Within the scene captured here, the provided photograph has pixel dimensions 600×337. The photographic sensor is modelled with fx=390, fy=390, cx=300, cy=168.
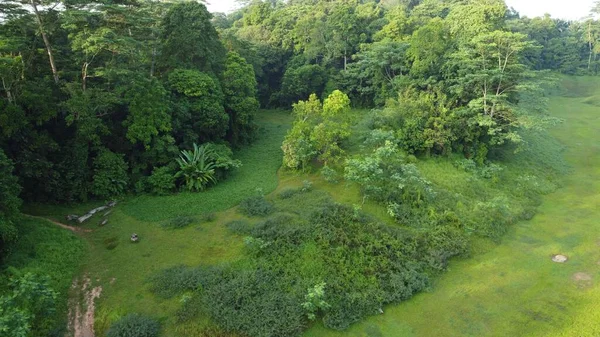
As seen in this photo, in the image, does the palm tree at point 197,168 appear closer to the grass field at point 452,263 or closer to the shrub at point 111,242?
the grass field at point 452,263

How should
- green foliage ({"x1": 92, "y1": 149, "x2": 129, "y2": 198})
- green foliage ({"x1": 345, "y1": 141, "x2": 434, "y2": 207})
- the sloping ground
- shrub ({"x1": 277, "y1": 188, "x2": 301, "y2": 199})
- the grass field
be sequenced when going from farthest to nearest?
1. shrub ({"x1": 277, "y1": 188, "x2": 301, "y2": 199})
2. green foliage ({"x1": 92, "y1": 149, "x2": 129, "y2": 198})
3. green foliage ({"x1": 345, "y1": 141, "x2": 434, "y2": 207})
4. the grass field
5. the sloping ground

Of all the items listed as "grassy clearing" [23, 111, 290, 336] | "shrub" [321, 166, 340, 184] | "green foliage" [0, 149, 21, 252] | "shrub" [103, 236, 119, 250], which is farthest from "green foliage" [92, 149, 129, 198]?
"shrub" [321, 166, 340, 184]

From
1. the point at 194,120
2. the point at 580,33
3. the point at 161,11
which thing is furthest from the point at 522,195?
the point at 580,33

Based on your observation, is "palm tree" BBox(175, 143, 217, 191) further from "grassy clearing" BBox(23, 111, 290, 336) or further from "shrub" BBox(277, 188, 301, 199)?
"shrub" BBox(277, 188, 301, 199)

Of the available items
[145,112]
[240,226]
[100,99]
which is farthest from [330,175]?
[100,99]

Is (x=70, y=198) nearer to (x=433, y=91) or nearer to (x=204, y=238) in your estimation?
(x=204, y=238)
